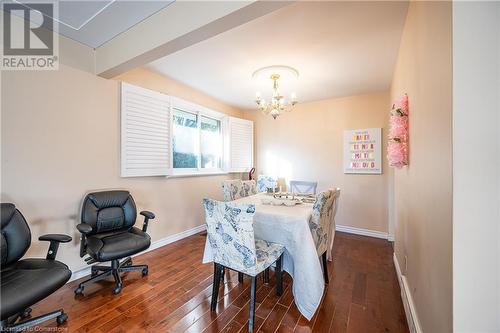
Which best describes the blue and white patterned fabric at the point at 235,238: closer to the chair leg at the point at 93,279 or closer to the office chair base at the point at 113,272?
the office chair base at the point at 113,272

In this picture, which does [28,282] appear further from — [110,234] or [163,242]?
[163,242]

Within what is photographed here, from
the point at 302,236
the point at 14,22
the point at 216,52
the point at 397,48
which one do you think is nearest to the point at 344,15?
the point at 397,48

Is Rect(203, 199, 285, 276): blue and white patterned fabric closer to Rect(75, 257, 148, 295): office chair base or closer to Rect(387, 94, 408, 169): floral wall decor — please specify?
Rect(75, 257, 148, 295): office chair base

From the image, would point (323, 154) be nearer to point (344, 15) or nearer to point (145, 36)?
point (344, 15)

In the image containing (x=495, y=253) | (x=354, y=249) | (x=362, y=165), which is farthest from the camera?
(x=362, y=165)

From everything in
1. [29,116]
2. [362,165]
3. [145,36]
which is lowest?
[362,165]

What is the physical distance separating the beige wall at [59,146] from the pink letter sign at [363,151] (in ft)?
11.4

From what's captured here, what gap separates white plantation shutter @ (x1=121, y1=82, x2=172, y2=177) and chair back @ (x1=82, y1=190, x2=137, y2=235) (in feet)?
1.13

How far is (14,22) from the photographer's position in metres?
1.89

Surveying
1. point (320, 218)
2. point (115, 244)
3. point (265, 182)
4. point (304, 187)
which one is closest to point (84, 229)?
point (115, 244)

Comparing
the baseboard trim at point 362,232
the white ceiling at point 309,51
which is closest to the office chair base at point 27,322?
the white ceiling at point 309,51

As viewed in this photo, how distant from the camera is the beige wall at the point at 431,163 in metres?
0.91

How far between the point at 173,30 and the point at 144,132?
1567 millimetres

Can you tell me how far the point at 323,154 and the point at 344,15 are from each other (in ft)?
8.64
